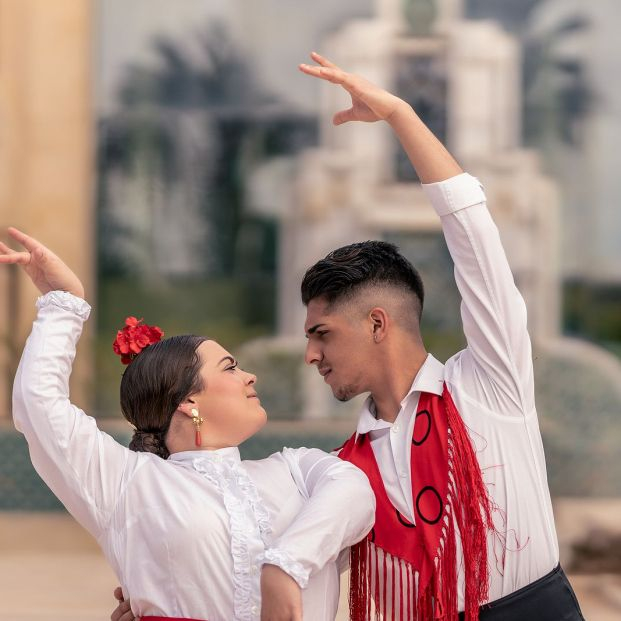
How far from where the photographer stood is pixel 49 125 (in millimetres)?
6918

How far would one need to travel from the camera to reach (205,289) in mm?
6988

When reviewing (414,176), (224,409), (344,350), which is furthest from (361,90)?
(414,176)

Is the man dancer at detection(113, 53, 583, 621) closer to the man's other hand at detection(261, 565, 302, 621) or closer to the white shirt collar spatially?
the white shirt collar

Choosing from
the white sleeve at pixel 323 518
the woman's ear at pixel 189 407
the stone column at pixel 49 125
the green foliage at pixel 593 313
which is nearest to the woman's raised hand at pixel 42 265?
the woman's ear at pixel 189 407

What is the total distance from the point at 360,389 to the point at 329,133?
4814 mm

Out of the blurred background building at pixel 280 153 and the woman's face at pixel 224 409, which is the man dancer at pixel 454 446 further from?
→ the blurred background building at pixel 280 153

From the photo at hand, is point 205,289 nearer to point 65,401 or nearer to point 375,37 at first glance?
point 375,37

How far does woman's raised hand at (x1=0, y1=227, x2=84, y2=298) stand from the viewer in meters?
2.05

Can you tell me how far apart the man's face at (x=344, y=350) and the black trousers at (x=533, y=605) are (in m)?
0.48

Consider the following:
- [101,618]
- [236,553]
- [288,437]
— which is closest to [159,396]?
[236,553]

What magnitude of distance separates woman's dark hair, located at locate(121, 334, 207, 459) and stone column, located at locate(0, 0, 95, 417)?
486 cm

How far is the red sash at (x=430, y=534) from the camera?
2.07 m

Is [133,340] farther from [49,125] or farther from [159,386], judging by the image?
[49,125]

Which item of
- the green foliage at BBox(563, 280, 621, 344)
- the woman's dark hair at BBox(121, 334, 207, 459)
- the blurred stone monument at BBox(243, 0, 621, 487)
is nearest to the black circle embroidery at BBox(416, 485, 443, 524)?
the woman's dark hair at BBox(121, 334, 207, 459)
